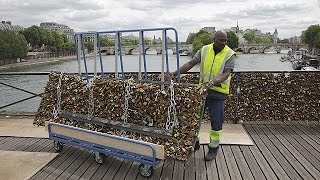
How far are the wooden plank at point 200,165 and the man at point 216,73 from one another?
0.12 metres

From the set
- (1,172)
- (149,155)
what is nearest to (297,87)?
(149,155)

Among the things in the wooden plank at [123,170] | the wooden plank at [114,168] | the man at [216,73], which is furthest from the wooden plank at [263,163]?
the wooden plank at [114,168]

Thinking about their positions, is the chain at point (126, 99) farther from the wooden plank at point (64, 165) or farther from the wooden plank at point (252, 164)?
the wooden plank at point (252, 164)

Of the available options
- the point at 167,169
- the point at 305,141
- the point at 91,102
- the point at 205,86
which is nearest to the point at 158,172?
the point at 167,169

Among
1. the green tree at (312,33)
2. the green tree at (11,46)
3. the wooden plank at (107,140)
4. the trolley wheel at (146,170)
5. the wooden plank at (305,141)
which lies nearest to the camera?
the wooden plank at (107,140)

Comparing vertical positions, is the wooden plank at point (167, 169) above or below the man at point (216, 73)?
below

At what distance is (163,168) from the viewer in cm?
492

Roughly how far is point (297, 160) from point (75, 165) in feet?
11.0

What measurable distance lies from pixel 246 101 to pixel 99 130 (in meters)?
3.46

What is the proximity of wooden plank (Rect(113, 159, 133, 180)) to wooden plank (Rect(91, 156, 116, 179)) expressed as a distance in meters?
0.19

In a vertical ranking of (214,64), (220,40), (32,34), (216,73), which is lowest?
(216,73)

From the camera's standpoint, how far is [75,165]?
16.6 ft

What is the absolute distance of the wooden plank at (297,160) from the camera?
15.4 ft

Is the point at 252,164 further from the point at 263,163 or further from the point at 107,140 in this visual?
the point at 107,140
